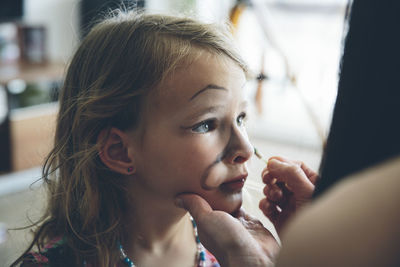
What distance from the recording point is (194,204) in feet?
2.54

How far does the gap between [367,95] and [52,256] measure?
822 mm

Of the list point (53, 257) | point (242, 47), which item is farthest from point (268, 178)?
point (242, 47)

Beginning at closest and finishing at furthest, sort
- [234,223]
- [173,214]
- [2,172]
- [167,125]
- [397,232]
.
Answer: [397,232] < [234,223] < [167,125] < [173,214] < [2,172]

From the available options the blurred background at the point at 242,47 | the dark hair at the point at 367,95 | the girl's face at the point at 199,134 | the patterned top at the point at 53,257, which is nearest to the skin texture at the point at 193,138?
the girl's face at the point at 199,134

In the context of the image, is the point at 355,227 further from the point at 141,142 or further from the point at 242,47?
the point at 242,47

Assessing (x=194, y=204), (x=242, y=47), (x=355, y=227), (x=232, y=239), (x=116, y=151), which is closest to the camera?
(x=355, y=227)

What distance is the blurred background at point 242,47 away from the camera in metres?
2.76

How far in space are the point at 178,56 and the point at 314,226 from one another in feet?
2.20

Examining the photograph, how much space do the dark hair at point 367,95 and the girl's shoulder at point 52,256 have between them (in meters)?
0.77

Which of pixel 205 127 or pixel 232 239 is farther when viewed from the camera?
pixel 205 127

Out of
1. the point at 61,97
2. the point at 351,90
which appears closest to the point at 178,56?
the point at 61,97

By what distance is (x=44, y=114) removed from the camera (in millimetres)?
2963

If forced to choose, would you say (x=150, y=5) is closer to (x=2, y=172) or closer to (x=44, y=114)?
(x=44, y=114)

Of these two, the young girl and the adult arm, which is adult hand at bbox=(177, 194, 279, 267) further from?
the adult arm
